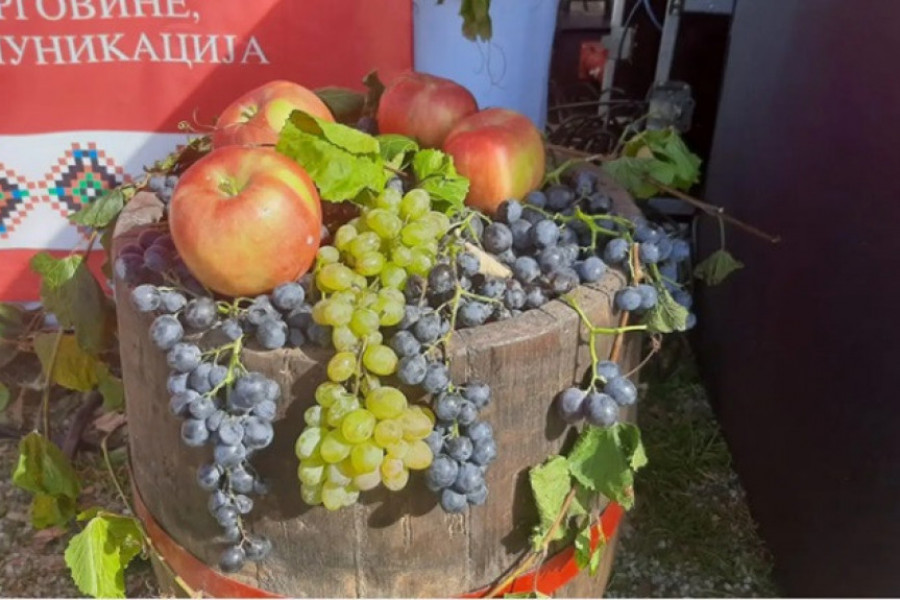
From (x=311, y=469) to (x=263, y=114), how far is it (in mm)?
665

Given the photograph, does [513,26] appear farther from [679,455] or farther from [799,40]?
[679,455]

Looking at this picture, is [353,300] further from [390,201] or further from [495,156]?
[495,156]

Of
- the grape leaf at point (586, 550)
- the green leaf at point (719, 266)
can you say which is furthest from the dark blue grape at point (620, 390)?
A: the green leaf at point (719, 266)

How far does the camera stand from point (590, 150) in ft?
11.0

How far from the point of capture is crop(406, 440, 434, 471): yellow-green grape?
1.25 meters

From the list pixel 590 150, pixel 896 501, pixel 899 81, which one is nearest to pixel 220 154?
pixel 899 81

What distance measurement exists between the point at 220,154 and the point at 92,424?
4.87ft

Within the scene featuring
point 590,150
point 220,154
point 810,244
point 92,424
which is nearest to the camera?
point 220,154

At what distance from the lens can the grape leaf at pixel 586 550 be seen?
154 centimetres

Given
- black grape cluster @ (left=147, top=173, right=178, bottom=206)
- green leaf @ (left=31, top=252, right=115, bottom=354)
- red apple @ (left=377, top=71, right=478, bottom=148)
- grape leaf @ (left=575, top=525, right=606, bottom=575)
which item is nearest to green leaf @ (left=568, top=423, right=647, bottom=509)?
grape leaf @ (left=575, top=525, right=606, bottom=575)

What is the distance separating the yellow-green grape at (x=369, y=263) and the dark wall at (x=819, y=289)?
0.95 metres

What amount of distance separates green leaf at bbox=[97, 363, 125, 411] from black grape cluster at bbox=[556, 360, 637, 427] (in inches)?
54.9

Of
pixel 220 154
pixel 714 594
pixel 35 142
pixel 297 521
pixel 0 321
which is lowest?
pixel 714 594

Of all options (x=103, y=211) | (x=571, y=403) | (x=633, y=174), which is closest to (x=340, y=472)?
(x=571, y=403)
